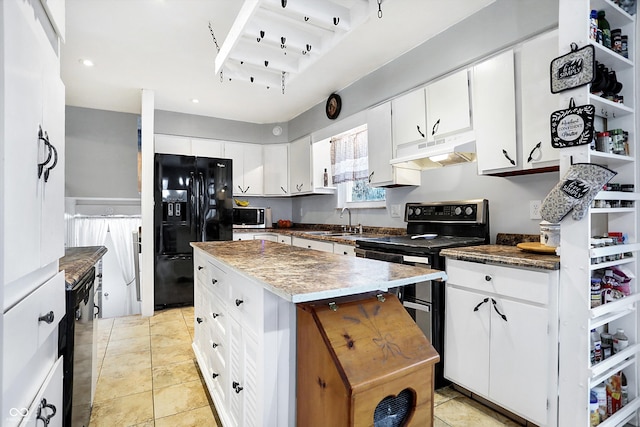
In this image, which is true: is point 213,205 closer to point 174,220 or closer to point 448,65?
point 174,220

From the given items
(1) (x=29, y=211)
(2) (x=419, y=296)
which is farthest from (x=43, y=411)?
(2) (x=419, y=296)

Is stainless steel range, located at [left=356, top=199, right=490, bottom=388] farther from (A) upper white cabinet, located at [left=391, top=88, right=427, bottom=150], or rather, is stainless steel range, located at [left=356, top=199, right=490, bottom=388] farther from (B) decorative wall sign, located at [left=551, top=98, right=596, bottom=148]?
(B) decorative wall sign, located at [left=551, top=98, right=596, bottom=148]

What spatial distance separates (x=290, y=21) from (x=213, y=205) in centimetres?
260

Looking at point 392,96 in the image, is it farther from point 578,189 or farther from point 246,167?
point 246,167

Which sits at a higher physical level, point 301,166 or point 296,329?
point 301,166

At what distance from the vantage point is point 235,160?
4953 mm

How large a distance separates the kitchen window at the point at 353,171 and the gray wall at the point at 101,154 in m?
2.82

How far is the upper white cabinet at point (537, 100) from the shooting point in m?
1.95

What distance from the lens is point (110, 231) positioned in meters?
4.21

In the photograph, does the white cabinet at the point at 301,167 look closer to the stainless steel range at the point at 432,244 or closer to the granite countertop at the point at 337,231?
the granite countertop at the point at 337,231

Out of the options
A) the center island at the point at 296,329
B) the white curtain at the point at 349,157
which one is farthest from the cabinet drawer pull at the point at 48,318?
the white curtain at the point at 349,157

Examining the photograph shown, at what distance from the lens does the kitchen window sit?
12.5 feet

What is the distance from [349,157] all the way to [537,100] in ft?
7.30

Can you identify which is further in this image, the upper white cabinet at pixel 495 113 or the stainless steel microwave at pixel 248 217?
the stainless steel microwave at pixel 248 217
